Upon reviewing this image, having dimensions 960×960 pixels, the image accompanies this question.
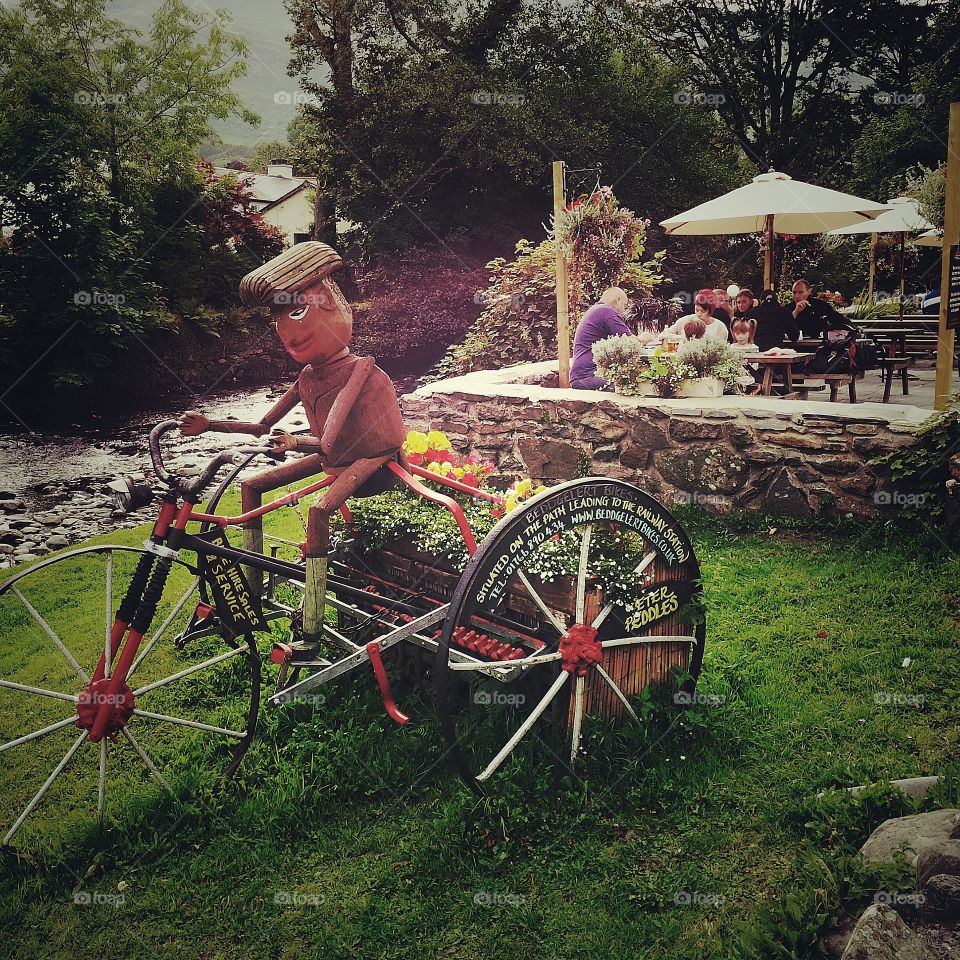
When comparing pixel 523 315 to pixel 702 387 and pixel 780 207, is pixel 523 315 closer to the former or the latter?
pixel 780 207

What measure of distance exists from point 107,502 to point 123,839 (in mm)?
6239

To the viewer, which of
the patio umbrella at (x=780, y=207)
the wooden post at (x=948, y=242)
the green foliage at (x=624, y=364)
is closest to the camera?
the wooden post at (x=948, y=242)

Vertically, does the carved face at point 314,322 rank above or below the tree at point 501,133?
below

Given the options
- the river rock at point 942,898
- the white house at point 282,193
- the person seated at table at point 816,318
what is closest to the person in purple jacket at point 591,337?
the person seated at table at point 816,318

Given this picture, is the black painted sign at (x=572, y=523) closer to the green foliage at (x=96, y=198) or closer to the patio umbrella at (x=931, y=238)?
the green foliage at (x=96, y=198)

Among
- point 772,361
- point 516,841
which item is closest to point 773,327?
point 772,361

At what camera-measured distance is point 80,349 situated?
11180 millimetres

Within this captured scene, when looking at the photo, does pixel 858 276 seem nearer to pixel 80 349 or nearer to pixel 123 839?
pixel 80 349

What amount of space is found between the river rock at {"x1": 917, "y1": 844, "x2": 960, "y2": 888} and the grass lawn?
15 centimetres

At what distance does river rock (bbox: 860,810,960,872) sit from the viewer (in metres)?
2.45

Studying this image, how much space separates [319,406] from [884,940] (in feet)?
8.87

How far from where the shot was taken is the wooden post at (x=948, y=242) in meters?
5.18

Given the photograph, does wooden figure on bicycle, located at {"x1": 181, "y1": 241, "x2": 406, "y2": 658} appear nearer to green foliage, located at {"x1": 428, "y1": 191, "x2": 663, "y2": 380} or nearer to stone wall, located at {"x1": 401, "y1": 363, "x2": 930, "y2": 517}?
stone wall, located at {"x1": 401, "y1": 363, "x2": 930, "y2": 517}

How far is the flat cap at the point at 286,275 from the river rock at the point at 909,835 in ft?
9.38
